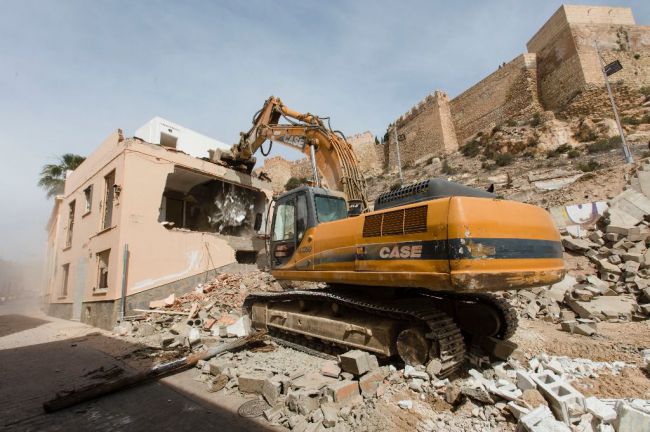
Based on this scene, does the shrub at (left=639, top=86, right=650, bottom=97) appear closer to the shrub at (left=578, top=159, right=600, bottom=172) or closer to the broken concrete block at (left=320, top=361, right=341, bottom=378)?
the shrub at (left=578, top=159, right=600, bottom=172)

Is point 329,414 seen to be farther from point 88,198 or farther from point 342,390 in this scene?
point 88,198

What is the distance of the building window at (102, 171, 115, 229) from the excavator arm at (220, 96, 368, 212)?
4450 mm

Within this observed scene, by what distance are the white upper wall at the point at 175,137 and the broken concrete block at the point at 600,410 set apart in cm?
1471

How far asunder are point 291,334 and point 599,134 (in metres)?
25.7

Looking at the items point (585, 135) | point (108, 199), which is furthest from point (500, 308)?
point (585, 135)

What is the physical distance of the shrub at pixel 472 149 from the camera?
91.3 feet

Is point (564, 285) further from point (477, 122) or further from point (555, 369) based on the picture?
point (477, 122)

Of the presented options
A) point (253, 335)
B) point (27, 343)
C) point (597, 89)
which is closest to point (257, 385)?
point (253, 335)

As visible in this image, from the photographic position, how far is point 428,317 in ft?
13.0

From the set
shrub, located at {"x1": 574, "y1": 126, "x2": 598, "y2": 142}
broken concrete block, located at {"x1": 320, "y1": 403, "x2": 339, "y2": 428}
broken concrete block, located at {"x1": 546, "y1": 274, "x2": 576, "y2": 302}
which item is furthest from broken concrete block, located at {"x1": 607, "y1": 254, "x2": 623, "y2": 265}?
shrub, located at {"x1": 574, "y1": 126, "x2": 598, "y2": 142}

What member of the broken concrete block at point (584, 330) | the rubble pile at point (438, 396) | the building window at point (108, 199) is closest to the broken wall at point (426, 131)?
the building window at point (108, 199)

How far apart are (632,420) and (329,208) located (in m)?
4.27

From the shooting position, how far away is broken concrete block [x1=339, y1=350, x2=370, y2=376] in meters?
3.95

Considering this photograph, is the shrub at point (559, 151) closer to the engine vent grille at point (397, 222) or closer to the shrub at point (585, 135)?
the shrub at point (585, 135)
